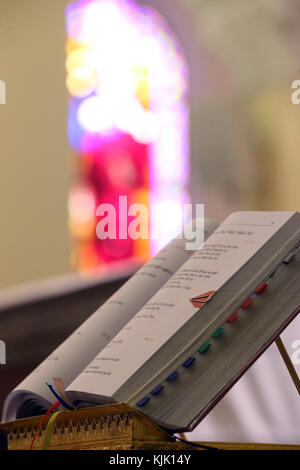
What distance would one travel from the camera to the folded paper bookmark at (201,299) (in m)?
0.67

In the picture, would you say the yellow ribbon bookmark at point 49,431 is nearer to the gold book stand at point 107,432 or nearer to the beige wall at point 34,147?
the gold book stand at point 107,432

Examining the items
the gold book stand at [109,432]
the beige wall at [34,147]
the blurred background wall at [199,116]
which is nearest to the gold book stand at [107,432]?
the gold book stand at [109,432]

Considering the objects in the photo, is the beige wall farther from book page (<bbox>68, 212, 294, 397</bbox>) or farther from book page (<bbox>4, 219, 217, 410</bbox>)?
book page (<bbox>68, 212, 294, 397</bbox>)

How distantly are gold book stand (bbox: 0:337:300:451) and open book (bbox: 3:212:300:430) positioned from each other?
0.01 m

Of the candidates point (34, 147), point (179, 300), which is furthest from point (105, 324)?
point (34, 147)

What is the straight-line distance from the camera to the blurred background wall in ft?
13.6

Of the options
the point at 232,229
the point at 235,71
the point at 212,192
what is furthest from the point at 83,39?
the point at 232,229

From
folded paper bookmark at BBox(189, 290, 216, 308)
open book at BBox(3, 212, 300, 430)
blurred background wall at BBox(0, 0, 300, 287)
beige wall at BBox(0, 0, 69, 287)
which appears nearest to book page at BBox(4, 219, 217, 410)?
open book at BBox(3, 212, 300, 430)

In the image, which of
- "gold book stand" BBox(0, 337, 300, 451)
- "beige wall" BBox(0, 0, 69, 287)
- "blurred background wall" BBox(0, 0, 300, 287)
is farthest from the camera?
"beige wall" BBox(0, 0, 69, 287)

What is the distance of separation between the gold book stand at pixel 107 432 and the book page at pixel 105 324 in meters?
0.06

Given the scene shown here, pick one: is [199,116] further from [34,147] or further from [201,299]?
[201,299]

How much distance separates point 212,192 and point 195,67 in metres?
0.79

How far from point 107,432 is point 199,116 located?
4.01 m

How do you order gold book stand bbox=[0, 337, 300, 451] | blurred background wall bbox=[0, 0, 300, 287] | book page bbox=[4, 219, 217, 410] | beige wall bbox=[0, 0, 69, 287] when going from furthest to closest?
beige wall bbox=[0, 0, 69, 287], blurred background wall bbox=[0, 0, 300, 287], book page bbox=[4, 219, 217, 410], gold book stand bbox=[0, 337, 300, 451]
